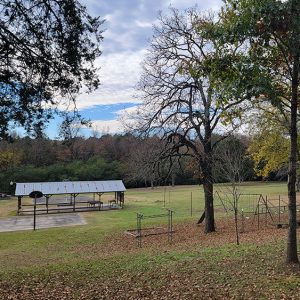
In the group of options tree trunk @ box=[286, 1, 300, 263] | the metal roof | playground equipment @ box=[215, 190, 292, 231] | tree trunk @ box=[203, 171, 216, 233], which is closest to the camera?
tree trunk @ box=[286, 1, 300, 263]

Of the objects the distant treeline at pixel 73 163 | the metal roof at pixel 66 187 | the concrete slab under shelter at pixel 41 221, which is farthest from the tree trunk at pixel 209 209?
the distant treeline at pixel 73 163

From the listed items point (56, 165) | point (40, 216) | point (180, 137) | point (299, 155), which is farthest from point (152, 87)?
point (56, 165)

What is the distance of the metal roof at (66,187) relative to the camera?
1487 inches

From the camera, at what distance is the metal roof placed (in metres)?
37.8

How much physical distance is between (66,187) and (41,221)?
32.9ft

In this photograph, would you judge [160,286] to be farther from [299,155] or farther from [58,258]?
[299,155]

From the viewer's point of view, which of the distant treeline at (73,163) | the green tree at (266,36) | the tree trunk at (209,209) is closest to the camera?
the green tree at (266,36)

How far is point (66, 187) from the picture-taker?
3975 centimetres

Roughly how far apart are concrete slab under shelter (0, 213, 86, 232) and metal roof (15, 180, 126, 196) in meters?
4.70

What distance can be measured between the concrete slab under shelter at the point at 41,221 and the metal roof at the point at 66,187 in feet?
15.4

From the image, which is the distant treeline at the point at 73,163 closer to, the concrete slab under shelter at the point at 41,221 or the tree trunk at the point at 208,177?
the concrete slab under shelter at the point at 41,221

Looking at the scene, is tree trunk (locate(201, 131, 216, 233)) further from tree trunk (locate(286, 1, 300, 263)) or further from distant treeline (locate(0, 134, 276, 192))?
distant treeline (locate(0, 134, 276, 192))

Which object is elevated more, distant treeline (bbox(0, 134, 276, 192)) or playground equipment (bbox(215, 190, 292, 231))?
distant treeline (bbox(0, 134, 276, 192))

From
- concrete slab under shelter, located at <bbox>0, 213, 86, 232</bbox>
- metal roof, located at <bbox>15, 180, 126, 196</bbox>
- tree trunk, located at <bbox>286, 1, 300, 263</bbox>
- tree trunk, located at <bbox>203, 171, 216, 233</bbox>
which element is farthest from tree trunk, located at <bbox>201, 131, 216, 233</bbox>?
metal roof, located at <bbox>15, 180, 126, 196</bbox>
